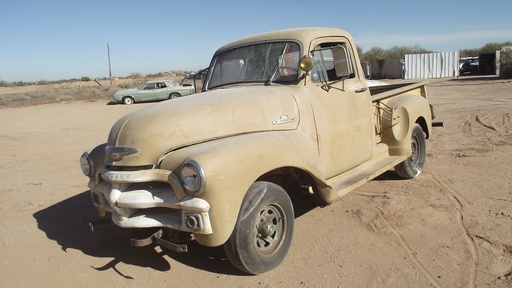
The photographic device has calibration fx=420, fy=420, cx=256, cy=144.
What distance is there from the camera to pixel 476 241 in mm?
3963

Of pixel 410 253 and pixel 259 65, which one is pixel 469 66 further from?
pixel 410 253

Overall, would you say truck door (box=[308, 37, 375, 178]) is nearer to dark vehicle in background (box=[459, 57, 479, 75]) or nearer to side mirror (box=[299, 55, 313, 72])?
side mirror (box=[299, 55, 313, 72])

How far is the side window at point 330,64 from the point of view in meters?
4.57

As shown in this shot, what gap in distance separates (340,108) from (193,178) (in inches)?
86.3

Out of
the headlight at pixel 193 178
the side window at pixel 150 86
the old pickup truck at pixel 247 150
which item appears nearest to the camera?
the headlight at pixel 193 178

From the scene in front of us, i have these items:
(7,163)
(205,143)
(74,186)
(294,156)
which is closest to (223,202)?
(205,143)

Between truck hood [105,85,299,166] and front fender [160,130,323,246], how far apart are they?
0.46 ft

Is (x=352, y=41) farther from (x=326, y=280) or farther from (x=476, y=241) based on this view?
(x=326, y=280)

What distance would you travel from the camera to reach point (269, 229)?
11.8ft

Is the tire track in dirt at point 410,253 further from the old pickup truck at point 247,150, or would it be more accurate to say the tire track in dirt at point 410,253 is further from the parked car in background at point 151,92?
the parked car in background at point 151,92

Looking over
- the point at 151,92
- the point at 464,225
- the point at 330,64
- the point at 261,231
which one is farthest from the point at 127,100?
the point at 464,225

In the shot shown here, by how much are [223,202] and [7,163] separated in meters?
7.92

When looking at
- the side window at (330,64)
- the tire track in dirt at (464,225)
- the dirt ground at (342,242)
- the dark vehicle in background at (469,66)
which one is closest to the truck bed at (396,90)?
the side window at (330,64)

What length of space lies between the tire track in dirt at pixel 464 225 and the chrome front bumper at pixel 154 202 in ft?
7.06
